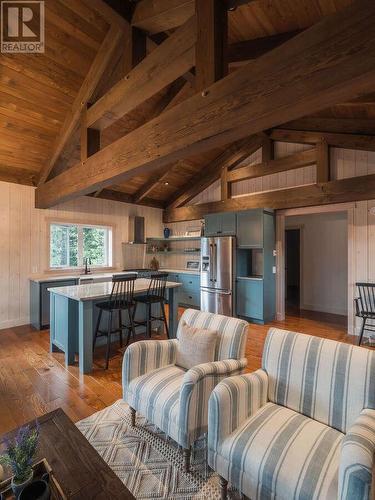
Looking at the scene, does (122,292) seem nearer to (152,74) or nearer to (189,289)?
(152,74)

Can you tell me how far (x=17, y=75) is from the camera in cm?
338

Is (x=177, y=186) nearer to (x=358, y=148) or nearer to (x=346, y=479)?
(x=358, y=148)

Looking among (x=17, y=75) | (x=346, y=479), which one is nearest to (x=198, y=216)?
(x=17, y=75)

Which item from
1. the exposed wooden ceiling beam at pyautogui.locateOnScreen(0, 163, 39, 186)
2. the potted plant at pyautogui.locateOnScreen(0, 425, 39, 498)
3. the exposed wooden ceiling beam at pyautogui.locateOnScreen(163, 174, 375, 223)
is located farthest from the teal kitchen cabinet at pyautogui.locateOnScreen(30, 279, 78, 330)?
the potted plant at pyautogui.locateOnScreen(0, 425, 39, 498)

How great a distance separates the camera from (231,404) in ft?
4.57

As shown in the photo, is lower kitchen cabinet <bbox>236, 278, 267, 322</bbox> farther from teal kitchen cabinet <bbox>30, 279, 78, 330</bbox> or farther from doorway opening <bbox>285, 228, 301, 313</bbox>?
teal kitchen cabinet <bbox>30, 279, 78, 330</bbox>

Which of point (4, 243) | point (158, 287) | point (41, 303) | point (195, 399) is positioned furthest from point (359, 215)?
point (4, 243)

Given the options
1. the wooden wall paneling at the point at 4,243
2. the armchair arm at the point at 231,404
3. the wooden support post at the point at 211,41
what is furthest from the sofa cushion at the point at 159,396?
the wooden wall paneling at the point at 4,243

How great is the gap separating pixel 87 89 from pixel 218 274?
153 inches

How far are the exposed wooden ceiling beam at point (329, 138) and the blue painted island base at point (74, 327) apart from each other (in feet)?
14.6

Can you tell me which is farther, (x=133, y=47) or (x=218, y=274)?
(x=218, y=274)

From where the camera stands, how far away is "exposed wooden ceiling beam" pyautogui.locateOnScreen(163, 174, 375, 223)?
4137mm

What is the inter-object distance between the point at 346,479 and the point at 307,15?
11.5ft

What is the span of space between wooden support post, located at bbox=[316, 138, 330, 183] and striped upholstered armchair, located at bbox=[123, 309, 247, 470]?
3.72m
